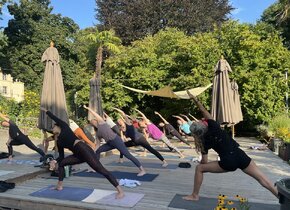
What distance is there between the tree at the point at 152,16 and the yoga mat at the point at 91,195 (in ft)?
77.4

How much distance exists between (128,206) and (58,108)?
3.52 m

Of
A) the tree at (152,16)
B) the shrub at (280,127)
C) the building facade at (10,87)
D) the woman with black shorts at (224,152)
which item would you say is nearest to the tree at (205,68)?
the shrub at (280,127)

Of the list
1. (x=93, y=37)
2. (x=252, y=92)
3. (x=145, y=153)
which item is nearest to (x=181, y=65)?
(x=252, y=92)

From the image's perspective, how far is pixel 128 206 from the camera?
486 centimetres

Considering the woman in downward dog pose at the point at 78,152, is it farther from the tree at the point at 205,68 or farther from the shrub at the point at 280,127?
the tree at the point at 205,68

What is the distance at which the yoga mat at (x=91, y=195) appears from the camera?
5062 mm

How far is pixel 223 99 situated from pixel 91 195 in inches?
177

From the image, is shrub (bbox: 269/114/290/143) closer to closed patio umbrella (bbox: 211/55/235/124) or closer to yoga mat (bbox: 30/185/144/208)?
closed patio umbrella (bbox: 211/55/235/124)

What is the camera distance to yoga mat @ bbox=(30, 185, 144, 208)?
16.6ft

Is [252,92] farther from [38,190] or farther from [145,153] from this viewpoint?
[38,190]

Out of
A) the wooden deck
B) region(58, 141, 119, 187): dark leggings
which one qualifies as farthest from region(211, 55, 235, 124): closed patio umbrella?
region(58, 141, 119, 187): dark leggings

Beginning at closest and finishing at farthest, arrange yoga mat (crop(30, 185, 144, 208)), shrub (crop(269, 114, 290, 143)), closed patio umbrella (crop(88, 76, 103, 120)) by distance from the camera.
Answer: yoga mat (crop(30, 185, 144, 208)), closed patio umbrella (crop(88, 76, 103, 120)), shrub (crop(269, 114, 290, 143))

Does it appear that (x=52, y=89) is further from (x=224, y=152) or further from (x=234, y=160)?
(x=234, y=160)

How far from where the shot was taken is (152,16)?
2930 cm
